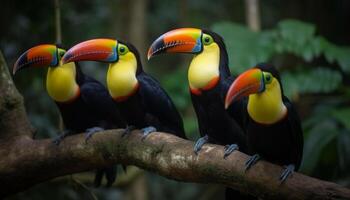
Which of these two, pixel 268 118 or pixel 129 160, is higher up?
pixel 268 118

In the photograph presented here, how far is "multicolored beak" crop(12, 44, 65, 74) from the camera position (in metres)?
4.14

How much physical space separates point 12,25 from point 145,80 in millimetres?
3391

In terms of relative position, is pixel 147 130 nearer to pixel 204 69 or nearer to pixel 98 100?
pixel 204 69

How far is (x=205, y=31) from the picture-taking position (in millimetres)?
3871

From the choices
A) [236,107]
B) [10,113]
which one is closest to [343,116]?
[236,107]

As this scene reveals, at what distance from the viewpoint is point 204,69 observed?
3.79 meters

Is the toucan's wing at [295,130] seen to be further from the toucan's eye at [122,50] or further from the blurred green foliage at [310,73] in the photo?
the blurred green foliage at [310,73]

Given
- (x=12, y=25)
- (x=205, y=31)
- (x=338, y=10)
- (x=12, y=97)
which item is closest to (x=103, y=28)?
(x=12, y=25)

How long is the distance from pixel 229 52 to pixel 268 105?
234 cm

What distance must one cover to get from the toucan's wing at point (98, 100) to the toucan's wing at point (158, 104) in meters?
0.35

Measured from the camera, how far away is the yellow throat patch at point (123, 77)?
3.97m

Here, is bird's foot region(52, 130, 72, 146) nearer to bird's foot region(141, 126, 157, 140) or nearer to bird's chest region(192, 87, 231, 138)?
bird's foot region(141, 126, 157, 140)

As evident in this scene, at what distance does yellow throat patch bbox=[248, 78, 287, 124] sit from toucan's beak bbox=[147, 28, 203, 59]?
2.09ft

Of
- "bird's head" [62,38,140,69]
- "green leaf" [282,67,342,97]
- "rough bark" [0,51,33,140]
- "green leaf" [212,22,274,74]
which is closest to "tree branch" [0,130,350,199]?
"rough bark" [0,51,33,140]
